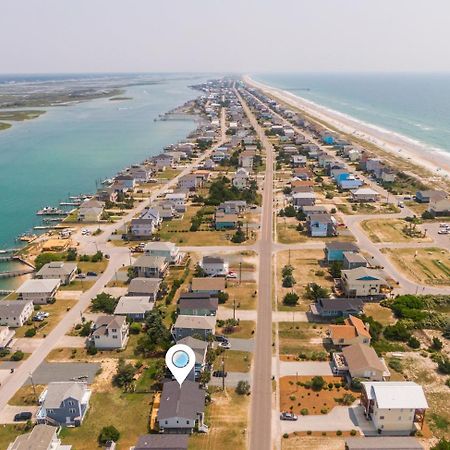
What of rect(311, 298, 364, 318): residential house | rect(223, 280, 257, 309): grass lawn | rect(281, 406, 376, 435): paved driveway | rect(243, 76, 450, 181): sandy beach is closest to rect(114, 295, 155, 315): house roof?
rect(223, 280, 257, 309): grass lawn

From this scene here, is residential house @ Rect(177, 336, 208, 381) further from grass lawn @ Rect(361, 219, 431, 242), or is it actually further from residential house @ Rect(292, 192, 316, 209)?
residential house @ Rect(292, 192, 316, 209)

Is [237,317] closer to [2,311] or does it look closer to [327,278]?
[327,278]

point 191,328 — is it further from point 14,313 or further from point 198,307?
point 14,313

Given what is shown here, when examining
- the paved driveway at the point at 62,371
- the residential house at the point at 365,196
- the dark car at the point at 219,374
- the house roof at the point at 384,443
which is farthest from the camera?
the residential house at the point at 365,196

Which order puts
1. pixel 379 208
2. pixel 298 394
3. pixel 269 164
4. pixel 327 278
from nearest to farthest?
pixel 298 394
pixel 327 278
pixel 379 208
pixel 269 164

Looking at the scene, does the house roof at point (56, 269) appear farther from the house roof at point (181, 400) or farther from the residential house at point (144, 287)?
the house roof at point (181, 400)

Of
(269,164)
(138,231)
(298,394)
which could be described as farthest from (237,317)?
(269,164)

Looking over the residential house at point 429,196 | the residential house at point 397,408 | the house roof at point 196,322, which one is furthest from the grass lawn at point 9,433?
the residential house at point 429,196
